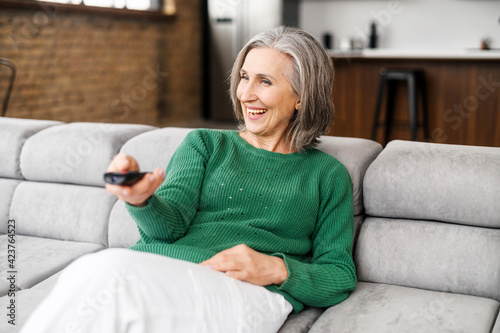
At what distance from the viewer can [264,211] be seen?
1562 millimetres

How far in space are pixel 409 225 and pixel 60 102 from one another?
162 inches

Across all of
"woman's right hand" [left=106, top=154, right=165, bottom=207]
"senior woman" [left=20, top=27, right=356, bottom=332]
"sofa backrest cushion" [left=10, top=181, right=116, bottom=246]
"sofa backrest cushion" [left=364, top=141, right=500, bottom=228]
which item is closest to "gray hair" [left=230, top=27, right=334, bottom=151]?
"senior woman" [left=20, top=27, right=356, bottom=332]

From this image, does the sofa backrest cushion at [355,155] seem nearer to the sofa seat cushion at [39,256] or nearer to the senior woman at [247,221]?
the senior woman at [247,221]

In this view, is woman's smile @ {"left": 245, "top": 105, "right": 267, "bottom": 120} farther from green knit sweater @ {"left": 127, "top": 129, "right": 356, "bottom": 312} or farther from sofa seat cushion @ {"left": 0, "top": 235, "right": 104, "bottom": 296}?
sofa seat cushion @ {"left": 0, "top": 235, "right": 104, "bottom": 296}

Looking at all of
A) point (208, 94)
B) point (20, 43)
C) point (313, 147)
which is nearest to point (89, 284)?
point (313, 147)

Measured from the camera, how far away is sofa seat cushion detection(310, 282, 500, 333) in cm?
139

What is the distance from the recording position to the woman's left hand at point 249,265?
1327mm

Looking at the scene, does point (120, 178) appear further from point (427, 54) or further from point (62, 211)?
point (427, 54)

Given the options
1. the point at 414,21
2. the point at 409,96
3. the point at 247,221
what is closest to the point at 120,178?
the point at 247,221

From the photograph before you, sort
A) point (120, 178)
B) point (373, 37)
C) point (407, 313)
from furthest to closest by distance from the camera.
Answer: point (373, 37)
point (407, 313)
point (120, 178)

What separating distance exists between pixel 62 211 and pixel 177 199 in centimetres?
79

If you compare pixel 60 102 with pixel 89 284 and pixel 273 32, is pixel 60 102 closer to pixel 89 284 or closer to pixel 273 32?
pixel 273 32

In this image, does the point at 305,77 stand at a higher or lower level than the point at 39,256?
higher

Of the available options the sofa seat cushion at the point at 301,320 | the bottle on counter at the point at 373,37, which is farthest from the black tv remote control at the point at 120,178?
the bottle on counter at the point at 373,37
